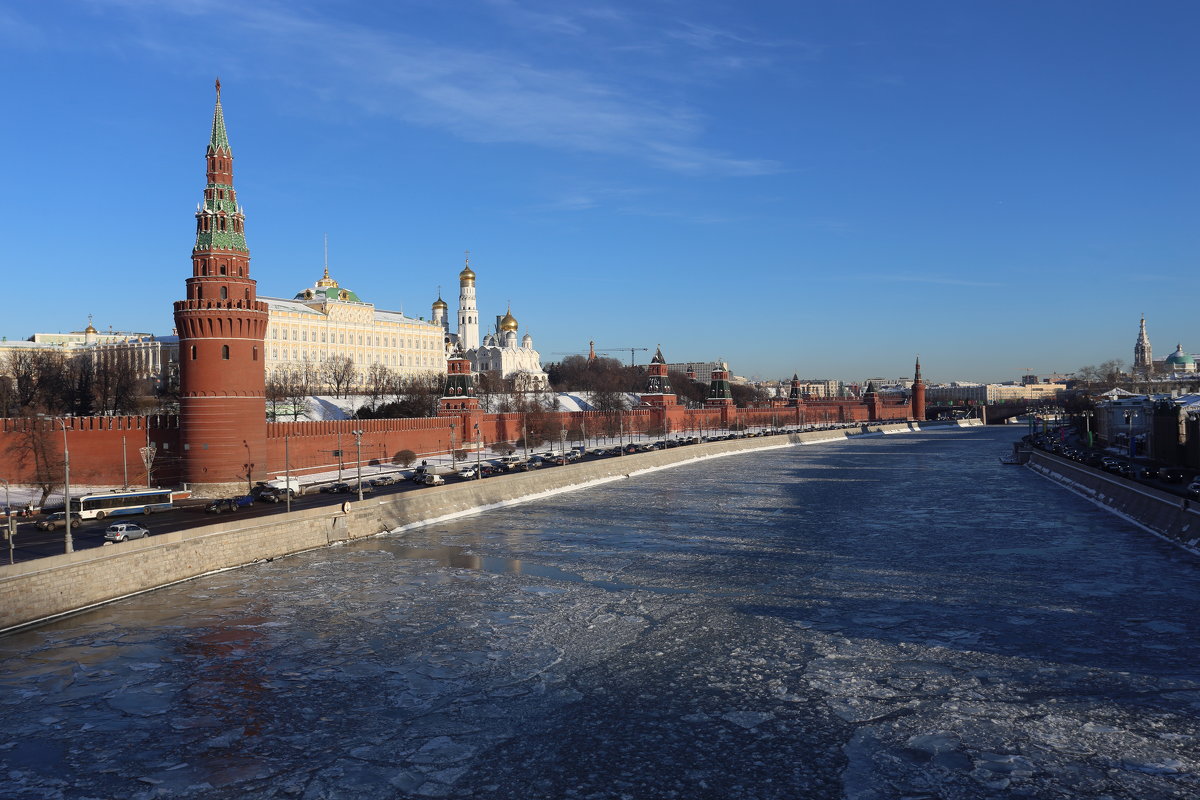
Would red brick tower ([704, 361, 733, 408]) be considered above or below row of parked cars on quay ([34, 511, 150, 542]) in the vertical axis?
above

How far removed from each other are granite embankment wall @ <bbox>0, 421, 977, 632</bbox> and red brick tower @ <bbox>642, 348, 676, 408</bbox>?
1629 inches

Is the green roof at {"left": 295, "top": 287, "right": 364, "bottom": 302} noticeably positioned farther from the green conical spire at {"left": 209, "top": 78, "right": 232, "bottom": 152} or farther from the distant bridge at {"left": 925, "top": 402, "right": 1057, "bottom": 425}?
the distant bridge at {"left": 925, "top": 402, "right": 1057, "bottom": 425}

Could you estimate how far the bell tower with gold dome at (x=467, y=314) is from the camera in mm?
116438

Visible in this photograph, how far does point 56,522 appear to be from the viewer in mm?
27953

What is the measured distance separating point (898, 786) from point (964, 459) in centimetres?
5997

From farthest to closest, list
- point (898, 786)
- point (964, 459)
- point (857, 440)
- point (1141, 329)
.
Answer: point (1141, 329)
point (857, 440)
point (964, 459)
point (898, 786)

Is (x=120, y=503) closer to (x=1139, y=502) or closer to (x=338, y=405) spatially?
(x=1139, y=502)

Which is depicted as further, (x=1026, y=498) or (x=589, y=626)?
(x=1026, y=498)

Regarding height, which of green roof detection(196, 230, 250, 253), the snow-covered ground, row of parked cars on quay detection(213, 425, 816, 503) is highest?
green roof detection(196, 230, 250, 253)

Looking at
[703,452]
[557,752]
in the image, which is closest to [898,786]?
[557,752]

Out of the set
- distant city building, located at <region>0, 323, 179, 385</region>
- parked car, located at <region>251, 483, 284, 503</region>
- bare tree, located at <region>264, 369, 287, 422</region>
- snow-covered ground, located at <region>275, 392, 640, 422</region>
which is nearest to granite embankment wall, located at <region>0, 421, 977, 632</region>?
parked car, located at <region>251, 483, 284, 503</region>

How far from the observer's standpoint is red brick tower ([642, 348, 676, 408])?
8541cm

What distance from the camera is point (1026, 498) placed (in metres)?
40.6

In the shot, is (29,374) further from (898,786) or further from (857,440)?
(857,440)
